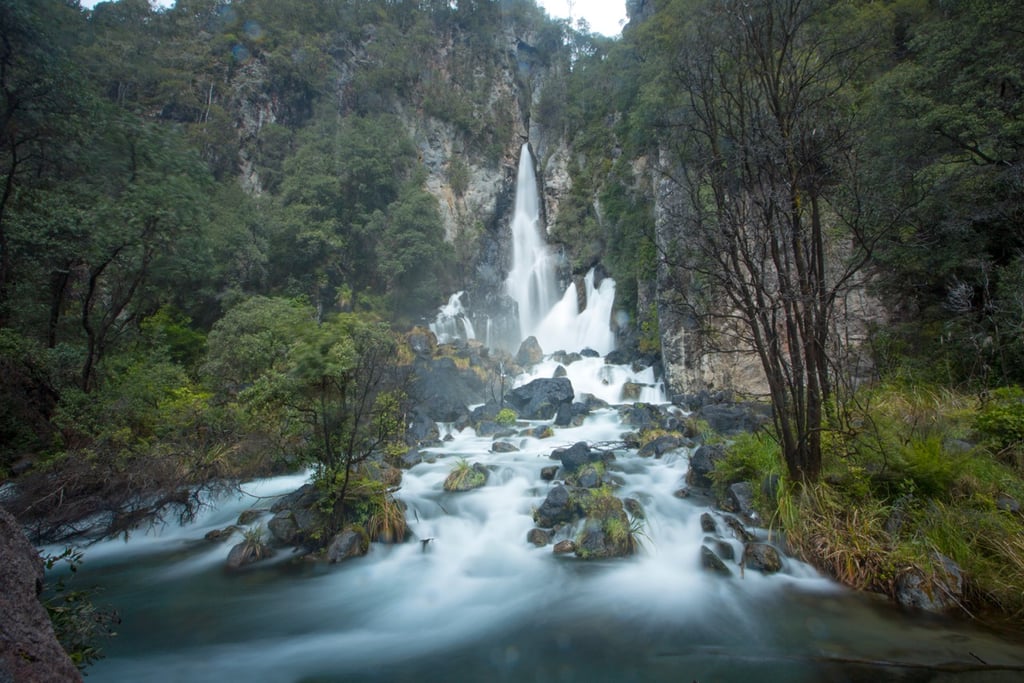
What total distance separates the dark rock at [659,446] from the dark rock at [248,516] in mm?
7389

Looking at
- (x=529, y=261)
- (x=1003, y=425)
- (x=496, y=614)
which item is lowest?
(x=496, y=614)

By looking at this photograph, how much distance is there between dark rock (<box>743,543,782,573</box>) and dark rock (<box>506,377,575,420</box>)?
32.0 ft

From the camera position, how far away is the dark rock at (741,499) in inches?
263

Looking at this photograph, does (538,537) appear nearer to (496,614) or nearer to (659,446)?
(496,614)

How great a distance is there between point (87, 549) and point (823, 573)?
33.1ft

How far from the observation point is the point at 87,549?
7246mm

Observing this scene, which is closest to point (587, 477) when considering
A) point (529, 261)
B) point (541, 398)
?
point (541, 398)

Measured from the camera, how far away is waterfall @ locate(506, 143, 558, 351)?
92.1 feet

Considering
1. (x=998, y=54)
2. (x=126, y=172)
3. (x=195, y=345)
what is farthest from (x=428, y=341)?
(x=998, y=54)

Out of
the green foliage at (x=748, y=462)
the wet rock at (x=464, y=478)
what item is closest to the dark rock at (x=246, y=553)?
the wet rock at (x=464, y=478)

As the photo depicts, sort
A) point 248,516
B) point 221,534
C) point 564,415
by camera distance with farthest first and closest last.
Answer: point 564,415, point 248,516, point 221,534

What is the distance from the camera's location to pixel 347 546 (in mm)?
6766

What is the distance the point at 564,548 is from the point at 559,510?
702mm

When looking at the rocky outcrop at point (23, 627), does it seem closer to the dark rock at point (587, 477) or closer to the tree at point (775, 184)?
the tree at point (775, 184)
